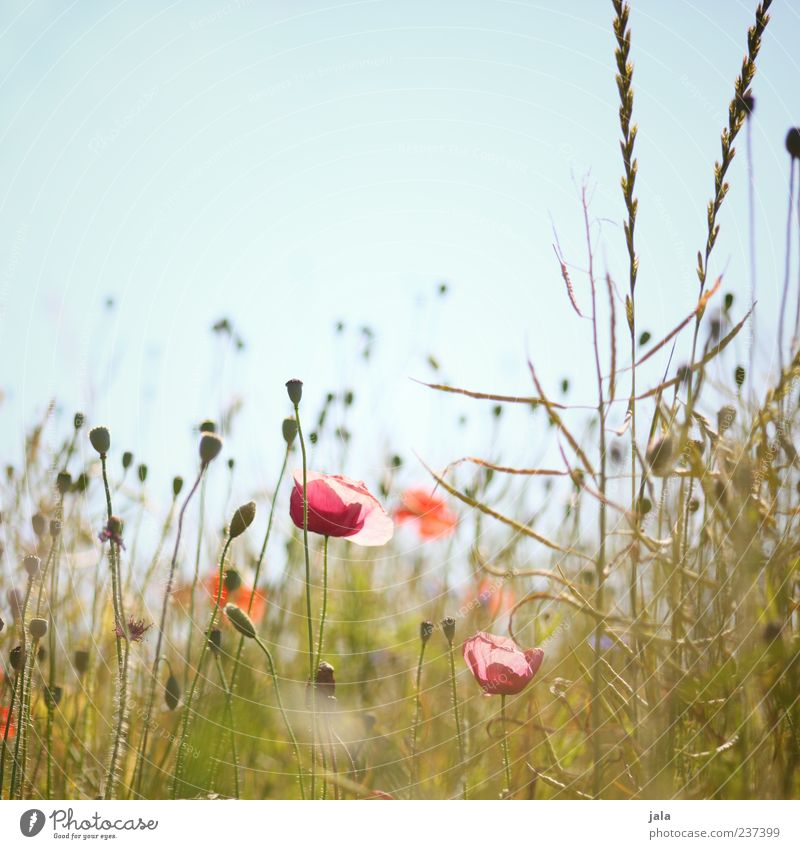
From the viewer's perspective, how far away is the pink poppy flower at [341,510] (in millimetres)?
581

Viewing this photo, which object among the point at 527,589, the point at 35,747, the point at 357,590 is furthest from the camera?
the point at 357,590

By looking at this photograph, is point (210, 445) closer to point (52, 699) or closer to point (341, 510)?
point (341, 510)

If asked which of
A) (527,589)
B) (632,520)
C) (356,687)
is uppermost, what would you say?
(632,520)

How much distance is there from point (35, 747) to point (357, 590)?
0.49m

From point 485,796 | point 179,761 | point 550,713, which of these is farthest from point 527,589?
point 179,761

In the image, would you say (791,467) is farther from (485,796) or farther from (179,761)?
(179,761)

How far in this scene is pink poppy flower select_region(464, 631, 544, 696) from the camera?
Answer: 1.83ft

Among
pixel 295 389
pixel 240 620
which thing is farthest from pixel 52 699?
pixel 295 389

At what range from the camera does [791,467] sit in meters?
0.63

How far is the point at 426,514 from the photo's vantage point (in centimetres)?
114

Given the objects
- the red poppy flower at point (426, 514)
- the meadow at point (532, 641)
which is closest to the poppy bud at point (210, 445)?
the meadow at point (532, 641)

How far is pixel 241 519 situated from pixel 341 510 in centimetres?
8

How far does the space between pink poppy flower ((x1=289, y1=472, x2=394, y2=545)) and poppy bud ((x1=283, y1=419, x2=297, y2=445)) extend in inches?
1.8
